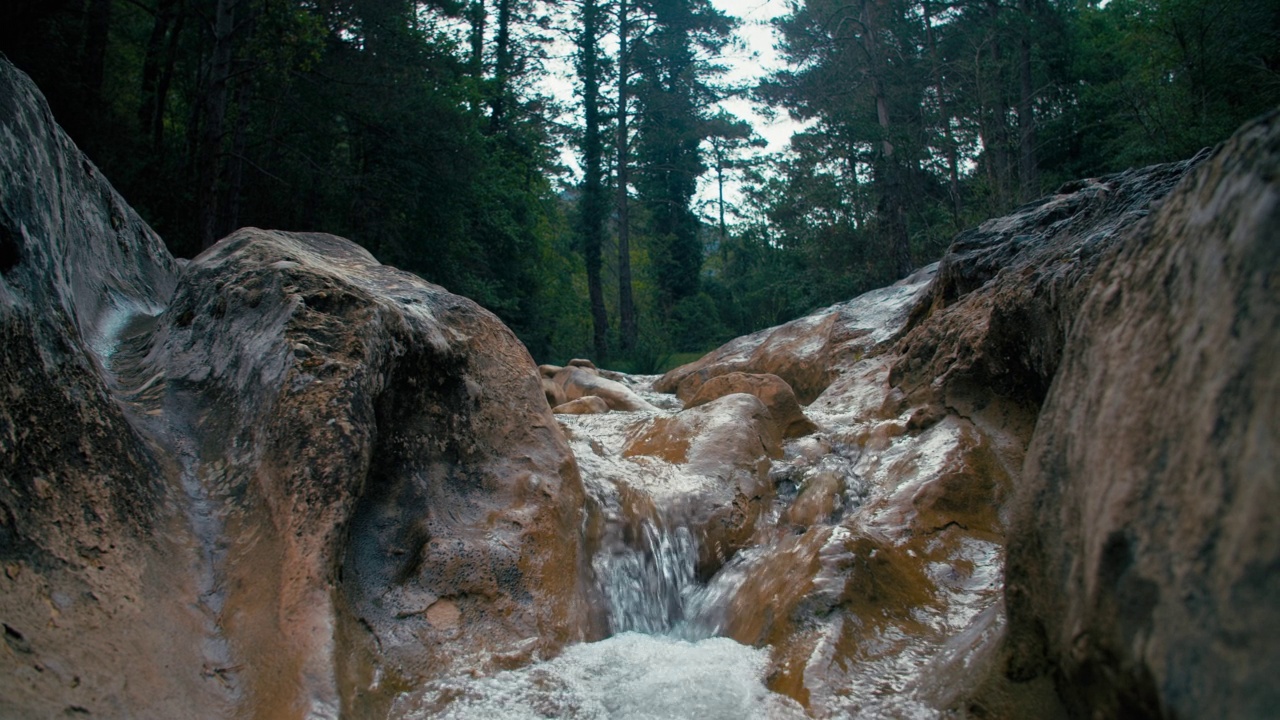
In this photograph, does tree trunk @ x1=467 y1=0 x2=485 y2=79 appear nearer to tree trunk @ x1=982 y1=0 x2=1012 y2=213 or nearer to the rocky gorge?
tree trunk @ x1=982 y1=0 x2=1012 y2=213

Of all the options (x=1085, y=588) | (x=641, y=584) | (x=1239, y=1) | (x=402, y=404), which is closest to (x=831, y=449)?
(x=641, y=584)

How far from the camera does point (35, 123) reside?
337 cm

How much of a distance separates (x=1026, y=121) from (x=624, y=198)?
903 cm

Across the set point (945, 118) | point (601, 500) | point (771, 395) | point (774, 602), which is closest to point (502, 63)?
point (945, 118)

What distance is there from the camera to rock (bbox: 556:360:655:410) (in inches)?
305

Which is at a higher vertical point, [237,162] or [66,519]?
[237,162]

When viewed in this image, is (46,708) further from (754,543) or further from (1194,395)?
(754,543)

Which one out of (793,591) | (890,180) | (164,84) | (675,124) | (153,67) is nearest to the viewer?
(793,591)

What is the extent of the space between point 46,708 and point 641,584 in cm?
244

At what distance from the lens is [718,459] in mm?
4801

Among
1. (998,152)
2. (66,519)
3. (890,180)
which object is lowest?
(66,519)

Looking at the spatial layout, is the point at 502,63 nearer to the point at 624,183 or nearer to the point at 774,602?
the point at 624,183

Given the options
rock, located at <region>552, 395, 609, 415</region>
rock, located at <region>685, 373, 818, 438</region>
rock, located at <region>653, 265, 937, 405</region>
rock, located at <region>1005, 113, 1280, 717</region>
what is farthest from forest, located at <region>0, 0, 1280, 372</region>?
rock, located at <region>1005, 113, 1280, 717</region>

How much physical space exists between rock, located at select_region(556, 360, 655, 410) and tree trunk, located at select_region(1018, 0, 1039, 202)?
25.2ft
